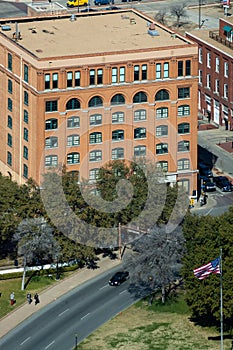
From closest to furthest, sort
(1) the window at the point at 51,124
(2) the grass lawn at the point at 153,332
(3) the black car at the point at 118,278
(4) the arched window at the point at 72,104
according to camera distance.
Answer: (2) the grass lawn at the point at 153,332 < (3) the black car at the point at 118,278 < (4) the arched window at the point at 72,104 < (1) the window at the point at 51,124

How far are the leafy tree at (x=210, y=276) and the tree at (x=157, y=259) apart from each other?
3337 millimetres

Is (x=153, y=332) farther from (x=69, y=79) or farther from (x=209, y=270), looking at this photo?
(x=69, y=79)

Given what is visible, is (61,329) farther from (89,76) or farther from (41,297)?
(89,76)

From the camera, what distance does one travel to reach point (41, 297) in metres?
186

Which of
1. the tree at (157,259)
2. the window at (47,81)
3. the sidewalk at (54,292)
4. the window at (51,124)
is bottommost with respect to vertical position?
the sidewalk at (54,292)

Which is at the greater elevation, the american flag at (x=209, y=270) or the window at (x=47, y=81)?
the window at (x=47, y=81)

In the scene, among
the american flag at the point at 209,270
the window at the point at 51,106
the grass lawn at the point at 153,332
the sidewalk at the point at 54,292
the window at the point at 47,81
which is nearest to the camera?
the american flag at the point at 209,270

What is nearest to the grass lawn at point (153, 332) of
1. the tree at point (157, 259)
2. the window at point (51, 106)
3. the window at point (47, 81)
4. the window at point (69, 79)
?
the tree at point (157, 259)

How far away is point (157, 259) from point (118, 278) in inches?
329

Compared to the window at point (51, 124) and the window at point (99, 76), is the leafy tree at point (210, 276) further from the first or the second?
the window at point (51, 124)

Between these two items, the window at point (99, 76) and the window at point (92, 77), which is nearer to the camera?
the window at point (92, 77)

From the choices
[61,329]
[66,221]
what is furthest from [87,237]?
[61,329]

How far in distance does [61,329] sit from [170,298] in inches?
583

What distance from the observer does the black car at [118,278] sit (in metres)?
188
